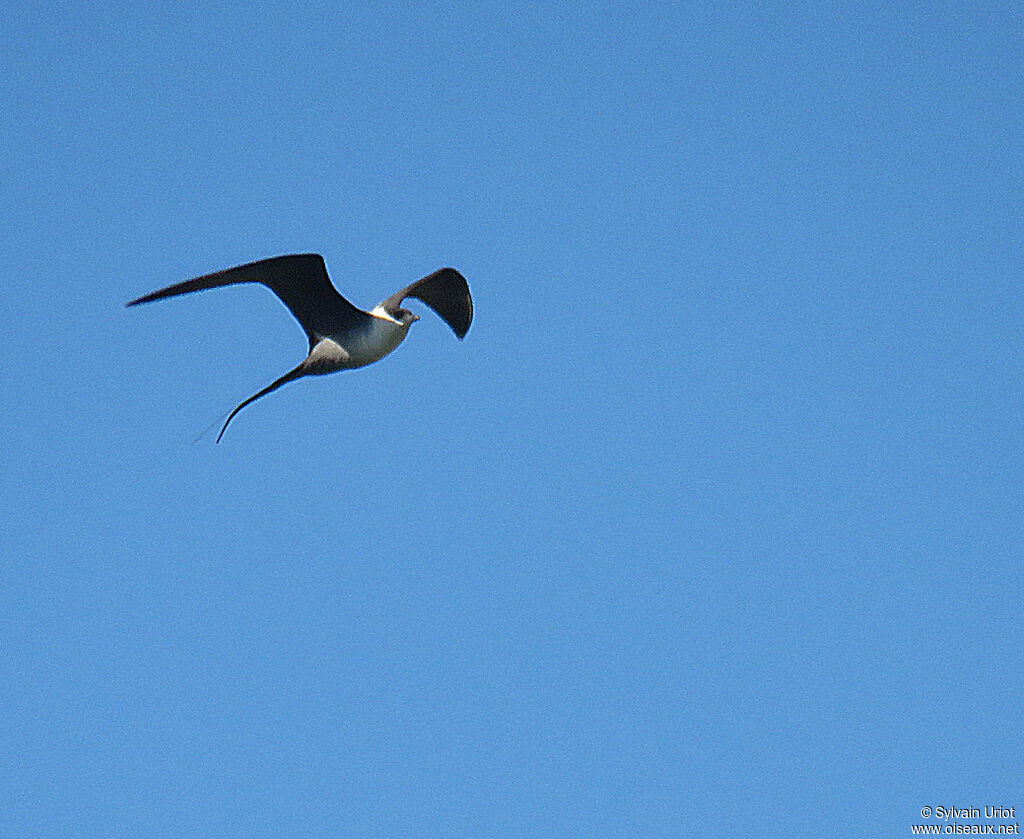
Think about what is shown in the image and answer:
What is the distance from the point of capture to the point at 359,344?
9.89 meters

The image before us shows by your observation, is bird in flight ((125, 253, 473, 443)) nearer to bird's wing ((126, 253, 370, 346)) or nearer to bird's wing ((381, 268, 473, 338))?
bird's wing ((126, 253, 370, 346))

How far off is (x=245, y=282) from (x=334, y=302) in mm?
840

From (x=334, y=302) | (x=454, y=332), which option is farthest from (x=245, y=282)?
(x=454, y=332)

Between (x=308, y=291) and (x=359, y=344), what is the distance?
564 mm

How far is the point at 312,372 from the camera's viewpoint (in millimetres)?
9938

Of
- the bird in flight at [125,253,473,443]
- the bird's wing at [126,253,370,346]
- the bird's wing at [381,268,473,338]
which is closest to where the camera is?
the bird's wing at [126,253,370,346]

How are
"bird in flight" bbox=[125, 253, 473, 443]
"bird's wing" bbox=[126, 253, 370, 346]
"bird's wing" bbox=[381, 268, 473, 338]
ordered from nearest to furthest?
"bird's wing" bbox=[126, 253, 370, 346] < "bird in flight" bbox=[125, 253, 473, 443] < "bird's wing" bbox=[381, 268, 473, 338]

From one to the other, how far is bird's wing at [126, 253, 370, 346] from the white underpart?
87mm

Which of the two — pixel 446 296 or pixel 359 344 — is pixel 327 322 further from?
pixel 446 296

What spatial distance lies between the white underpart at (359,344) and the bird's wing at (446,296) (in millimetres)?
369

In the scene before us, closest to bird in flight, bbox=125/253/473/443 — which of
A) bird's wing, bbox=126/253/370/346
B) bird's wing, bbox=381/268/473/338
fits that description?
bird's wing, bbox=126/253/370/346

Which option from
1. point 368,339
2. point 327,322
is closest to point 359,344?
point 368,339

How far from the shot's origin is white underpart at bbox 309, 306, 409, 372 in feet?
32.4

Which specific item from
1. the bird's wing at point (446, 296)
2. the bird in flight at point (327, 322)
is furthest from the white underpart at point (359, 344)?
the bird's wing at point (446, 296)
